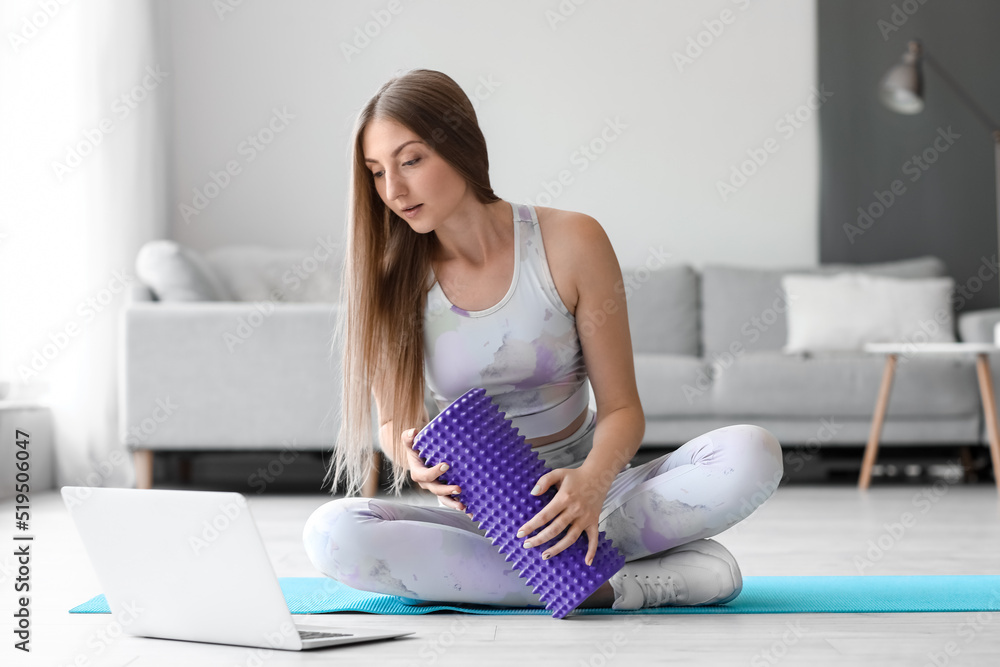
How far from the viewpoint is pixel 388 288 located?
1.50 m

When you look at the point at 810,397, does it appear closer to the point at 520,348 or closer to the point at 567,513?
the point at 520,348

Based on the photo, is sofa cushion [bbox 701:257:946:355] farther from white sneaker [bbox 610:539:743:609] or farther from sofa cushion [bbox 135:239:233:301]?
white sneaker [bbox 610:539:743:609]

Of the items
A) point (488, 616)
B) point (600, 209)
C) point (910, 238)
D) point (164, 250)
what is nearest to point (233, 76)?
point (164, 250)

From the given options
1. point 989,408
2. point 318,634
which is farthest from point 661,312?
point 318,634

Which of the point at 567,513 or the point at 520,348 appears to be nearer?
the point at 567,513

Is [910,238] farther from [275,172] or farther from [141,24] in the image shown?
[141,24]

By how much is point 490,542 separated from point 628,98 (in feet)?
10.4

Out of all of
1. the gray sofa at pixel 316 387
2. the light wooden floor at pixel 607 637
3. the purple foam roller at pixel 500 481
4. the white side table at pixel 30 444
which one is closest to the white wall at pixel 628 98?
the gray sofa at pixel 316 387

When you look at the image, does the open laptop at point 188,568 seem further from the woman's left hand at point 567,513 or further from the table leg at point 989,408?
the table leg at point 989,408

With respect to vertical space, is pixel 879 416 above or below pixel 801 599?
below

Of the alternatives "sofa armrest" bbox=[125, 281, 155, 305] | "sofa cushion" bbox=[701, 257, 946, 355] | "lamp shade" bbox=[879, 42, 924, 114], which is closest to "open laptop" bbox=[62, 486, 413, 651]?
"sofa armrest" bbox=[125, 281, 155, 305]

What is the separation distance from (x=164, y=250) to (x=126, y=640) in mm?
2170

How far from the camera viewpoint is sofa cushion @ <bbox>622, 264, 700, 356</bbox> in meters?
3.88

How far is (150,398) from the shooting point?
119 inches
